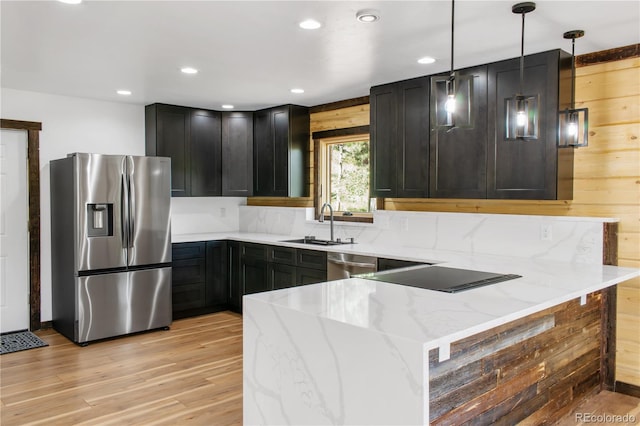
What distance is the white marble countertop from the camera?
180 centimetres

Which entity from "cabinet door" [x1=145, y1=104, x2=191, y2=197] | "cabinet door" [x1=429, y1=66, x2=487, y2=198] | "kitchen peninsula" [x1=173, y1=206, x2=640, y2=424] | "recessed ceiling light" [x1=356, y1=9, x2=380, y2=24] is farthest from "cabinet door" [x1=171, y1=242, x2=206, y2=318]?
"recessed ceiling light" [x1=356, y1=9, x2=380, y2=24]

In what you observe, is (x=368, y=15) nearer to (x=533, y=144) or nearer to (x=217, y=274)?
(x=533, y=144)

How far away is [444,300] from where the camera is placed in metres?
2.21

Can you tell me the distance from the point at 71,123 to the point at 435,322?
176 inches

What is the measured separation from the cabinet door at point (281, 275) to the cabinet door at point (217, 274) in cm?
77

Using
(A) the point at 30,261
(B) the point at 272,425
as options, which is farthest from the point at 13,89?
(B) the point at 272,425

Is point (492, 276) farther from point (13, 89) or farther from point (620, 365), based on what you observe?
point (13, 89)

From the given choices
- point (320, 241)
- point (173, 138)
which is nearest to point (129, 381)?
point (320, 241)

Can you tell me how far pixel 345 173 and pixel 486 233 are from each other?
1845mm

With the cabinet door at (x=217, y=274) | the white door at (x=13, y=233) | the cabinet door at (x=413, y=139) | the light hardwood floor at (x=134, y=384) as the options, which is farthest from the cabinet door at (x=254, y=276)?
the white door at (x=13, y=233)

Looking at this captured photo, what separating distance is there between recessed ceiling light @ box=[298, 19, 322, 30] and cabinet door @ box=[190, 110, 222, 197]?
9.66 ft

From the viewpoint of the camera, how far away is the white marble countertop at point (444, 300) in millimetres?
1803

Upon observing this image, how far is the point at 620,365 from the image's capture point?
340cm

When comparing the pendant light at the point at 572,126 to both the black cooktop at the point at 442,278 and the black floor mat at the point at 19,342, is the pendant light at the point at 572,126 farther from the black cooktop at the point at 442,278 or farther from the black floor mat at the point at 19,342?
the black floor mat at the point at 19,342
